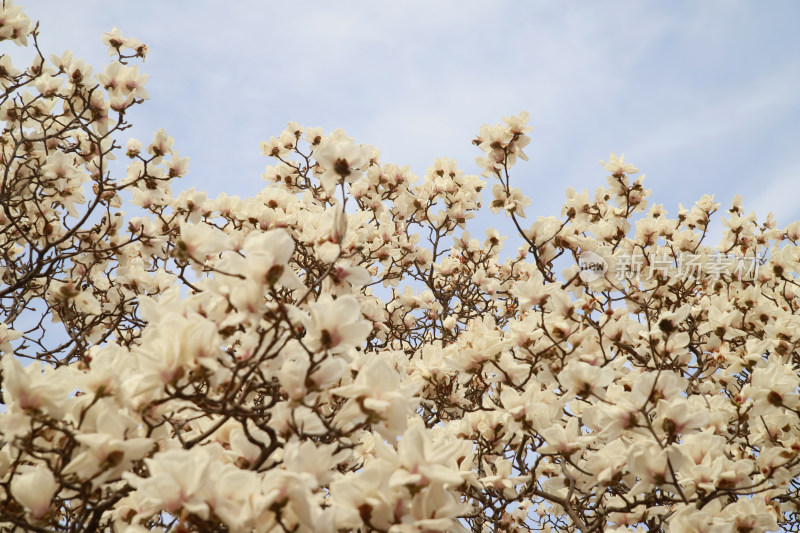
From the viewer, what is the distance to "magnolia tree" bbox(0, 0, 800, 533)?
1584 millimetres

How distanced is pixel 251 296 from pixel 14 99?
381 cm

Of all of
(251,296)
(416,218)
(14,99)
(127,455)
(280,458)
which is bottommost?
(127,455)

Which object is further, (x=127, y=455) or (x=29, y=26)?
(x=29, y=26)

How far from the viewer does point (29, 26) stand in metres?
4.07

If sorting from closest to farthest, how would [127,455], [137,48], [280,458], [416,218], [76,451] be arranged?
[127,455]
[76,451]
[280,458]
[137,48]
[416,218]

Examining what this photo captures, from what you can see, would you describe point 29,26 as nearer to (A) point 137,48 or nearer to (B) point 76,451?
(A) point 137,48

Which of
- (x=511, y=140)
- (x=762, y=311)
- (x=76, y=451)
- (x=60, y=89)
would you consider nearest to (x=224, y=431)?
(x=76, y=451)

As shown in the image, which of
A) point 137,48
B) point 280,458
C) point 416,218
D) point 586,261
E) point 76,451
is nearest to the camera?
point 76,451

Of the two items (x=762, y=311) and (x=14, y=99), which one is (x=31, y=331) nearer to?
(x=14, y=99)

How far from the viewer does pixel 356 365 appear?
2168 mm

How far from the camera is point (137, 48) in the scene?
4.38 m

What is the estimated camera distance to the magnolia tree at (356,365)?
1.58 m

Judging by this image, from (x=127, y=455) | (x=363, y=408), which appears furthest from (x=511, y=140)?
(x=127, y=455)

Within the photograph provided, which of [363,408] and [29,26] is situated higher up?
[29,26]
